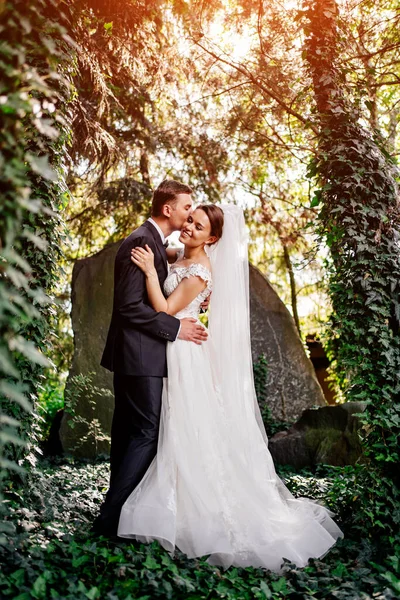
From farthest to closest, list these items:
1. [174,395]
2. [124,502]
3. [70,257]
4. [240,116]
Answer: [70,257] < [240,116] < [174,395] < [124,502]

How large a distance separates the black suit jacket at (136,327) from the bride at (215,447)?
0.26 ft

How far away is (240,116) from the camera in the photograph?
805cm

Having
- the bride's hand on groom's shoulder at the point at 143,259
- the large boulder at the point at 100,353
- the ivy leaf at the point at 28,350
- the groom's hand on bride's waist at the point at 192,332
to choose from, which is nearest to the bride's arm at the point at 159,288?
the bride's hand on groom's shoulder at the point at 143,259

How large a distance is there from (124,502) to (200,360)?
109 cm

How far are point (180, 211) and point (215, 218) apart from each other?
28 cm

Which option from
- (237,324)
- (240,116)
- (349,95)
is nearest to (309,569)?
(237,324)

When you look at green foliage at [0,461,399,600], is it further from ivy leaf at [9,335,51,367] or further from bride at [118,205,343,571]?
ivy leaf at [9,335,51,367]

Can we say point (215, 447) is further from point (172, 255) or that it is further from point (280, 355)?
point (280, 355)

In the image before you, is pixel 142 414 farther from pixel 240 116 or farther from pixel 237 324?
pixel 240 116

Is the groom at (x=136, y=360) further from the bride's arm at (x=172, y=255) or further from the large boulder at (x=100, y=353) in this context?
the large boulder at (x=100, y=353)

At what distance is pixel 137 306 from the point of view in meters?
3.94

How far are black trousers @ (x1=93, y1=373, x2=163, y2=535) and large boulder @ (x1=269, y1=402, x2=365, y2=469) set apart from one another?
3.13 meters

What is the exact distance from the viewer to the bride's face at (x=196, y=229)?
4285 millimetres

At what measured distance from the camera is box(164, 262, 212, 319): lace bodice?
4195 millimetres
